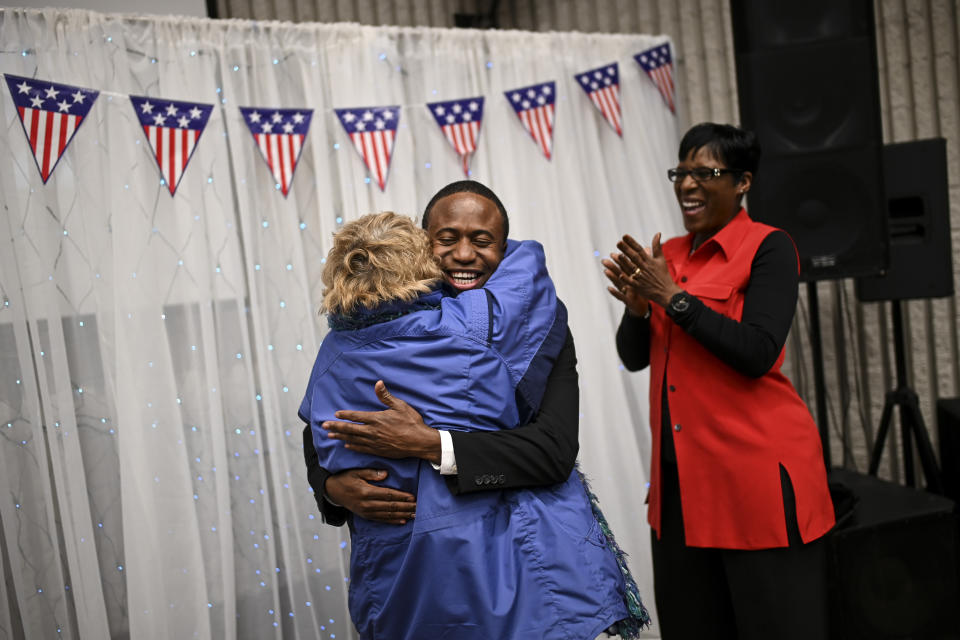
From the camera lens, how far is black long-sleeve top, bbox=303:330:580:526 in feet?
4.26

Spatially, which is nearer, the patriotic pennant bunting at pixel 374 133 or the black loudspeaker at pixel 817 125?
the black loudspeaker at pixel 817 125

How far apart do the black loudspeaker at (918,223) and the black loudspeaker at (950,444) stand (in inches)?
18.3

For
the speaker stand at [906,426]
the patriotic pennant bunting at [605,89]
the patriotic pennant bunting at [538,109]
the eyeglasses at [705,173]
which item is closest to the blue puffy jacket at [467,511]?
the eyeglasses at [705,173]

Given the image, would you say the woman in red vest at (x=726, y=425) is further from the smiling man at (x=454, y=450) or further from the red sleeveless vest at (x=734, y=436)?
the smiling man at (x=454, y=450)

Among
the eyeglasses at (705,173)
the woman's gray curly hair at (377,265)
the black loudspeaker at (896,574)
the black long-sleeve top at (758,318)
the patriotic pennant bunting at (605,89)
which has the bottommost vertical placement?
the black loudspeaker at (896,574)

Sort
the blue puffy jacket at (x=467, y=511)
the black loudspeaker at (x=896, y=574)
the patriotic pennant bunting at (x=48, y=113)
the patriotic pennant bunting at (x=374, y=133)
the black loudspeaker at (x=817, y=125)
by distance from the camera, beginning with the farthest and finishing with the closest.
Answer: the patriotic pennant bunting at (x=374, y=133) → the black loudspeaker at (x=817, y=125) → the black loudspeaker at (x=896, y=574) → the patriotic pennant bunting at (x=48, y=113) → the blue puffy jacket at (x=467, y=511)

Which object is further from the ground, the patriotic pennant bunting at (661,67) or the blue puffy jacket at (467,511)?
the patriotic pennant bunting at (661,67)

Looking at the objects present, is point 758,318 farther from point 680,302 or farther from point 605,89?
point 605,89

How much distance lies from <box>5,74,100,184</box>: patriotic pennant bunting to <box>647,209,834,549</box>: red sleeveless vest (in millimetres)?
1926

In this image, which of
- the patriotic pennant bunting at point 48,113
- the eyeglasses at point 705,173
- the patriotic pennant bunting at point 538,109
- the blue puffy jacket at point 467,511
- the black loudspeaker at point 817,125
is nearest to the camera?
the blue puffy jacket at point 467,511

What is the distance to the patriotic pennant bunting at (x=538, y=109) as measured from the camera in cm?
309

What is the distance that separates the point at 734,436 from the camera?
1.77 meters

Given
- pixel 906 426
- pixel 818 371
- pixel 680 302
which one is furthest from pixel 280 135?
pixel 906 426

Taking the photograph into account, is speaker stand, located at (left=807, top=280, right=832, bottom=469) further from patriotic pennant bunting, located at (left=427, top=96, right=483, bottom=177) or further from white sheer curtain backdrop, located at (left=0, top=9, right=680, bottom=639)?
patriotic pennant bunting, located at (left=427, top=96, right=483, bottom=177)
